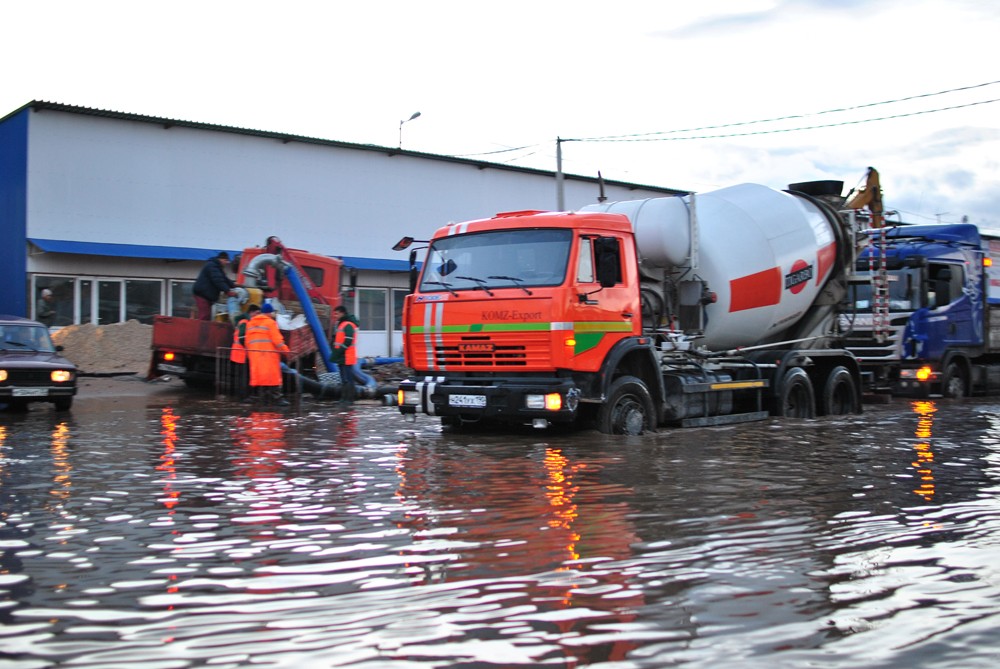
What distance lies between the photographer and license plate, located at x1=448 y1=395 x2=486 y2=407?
39.4 feet

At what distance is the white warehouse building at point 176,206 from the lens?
88.2 ft

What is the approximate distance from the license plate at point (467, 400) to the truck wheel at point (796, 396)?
593 cm

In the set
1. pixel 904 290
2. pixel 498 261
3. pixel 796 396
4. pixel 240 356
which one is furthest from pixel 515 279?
pixel 904 290

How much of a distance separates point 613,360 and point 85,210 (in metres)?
20.1

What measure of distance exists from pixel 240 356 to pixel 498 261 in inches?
337

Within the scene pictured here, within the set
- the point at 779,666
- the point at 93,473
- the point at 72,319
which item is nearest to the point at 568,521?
the point at 779,666

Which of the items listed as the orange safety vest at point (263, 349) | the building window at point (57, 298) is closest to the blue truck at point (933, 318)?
the orange safety vest at point (263, 349)

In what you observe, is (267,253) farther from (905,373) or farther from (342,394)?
(905,373)

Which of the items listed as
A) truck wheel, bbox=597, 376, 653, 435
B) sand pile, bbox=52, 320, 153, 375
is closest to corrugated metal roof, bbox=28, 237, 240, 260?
sand pile, bbox=52, 320, 153, 375

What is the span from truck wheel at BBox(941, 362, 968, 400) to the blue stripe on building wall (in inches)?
863

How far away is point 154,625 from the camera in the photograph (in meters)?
4.67

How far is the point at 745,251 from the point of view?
1471cm

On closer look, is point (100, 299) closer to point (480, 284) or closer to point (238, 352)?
point (238, 352)

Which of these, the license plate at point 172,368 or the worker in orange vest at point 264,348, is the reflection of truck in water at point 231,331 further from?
the worker in orange vest at point 264,348
